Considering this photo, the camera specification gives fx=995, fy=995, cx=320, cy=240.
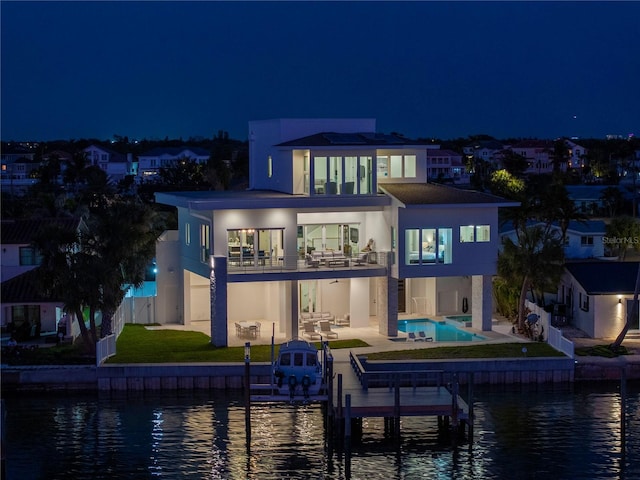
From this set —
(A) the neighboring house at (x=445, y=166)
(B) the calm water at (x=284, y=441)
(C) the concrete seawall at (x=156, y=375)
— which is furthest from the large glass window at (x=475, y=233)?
(A) the neighboring house at (x=445, y=166)

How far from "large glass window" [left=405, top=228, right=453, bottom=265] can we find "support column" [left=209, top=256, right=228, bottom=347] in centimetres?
780

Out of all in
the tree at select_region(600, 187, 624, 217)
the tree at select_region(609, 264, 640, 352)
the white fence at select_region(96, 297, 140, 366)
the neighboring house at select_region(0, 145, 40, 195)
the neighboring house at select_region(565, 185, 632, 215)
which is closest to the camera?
the white fence at select_region(96, 297, 140, 366)

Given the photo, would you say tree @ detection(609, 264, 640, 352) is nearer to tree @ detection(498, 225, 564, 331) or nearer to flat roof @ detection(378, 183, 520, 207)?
tree @ detection(498, 225, 564, 331)

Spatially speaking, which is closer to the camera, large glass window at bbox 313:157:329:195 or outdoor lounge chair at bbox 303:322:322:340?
outdoor lounge chair at bbox 303:322:322:340

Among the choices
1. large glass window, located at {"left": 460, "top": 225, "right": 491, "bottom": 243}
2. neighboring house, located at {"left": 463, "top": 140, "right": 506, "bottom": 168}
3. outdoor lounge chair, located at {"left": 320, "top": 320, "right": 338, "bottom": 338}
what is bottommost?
outdoor lounge chair, located at {"left": 320, "top": 320, "right": 338, "bottom": 338}

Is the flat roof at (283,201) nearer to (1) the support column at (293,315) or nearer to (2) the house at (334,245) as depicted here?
(2) the house at (334,245)

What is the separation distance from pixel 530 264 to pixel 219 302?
1334 cm

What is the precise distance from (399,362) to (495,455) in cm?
761

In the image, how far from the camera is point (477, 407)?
3469 cm

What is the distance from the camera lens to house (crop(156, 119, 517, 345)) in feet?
137

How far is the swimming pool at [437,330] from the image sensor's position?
136 feet

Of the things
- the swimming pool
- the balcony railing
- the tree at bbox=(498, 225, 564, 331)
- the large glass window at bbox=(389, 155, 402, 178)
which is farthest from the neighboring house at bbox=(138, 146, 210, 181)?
the tree at bbox=(498, 225, 564, 331)

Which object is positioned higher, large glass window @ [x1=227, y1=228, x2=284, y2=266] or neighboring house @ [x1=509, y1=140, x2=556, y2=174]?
neighboring house @ [x1=509, y1=140, x2=556, y2=174]

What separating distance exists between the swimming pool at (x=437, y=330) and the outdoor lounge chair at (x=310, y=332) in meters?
4.15
